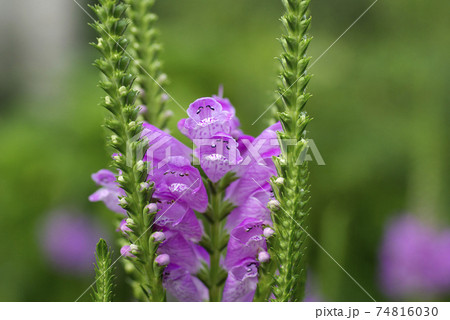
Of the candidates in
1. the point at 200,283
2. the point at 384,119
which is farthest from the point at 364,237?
the point at 200,283

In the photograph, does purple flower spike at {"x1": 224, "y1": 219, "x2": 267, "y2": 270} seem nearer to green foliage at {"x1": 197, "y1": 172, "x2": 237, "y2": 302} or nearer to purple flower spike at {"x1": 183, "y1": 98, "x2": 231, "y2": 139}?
green foliage at {"x1": 197, "y1": 172, "x2": 237, "y2": 302}

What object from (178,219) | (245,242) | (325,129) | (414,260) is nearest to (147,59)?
(178,219)

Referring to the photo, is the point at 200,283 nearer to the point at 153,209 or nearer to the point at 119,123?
the point at 153,209

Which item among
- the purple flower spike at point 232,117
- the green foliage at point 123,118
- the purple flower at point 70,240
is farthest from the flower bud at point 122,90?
the purple flower at point 70,240

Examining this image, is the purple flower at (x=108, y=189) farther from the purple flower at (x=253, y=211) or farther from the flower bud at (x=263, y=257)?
the flower bud at (x=263, y=257)

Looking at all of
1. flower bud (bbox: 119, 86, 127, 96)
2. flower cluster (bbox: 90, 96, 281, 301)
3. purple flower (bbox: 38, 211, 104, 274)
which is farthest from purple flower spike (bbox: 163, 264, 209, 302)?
purple flower (bbox: 38, 211, 104, 274)

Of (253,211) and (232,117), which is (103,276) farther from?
(232,117)
